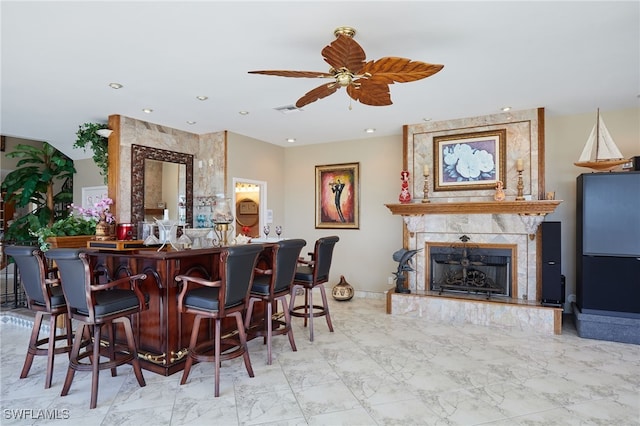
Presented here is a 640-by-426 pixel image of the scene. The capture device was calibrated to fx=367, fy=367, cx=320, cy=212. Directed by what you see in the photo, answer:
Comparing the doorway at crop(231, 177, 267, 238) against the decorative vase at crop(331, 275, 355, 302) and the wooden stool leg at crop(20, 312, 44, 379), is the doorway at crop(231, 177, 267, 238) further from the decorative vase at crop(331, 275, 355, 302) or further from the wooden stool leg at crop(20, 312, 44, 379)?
the wooden stool leg at crop(20, 312, 44, 379)

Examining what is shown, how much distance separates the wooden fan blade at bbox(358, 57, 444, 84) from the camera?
2395 millimetres

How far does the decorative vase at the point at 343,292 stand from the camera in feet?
19.6

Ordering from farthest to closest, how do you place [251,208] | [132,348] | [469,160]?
[251,208], [469,160], [132,348]

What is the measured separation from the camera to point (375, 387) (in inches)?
116

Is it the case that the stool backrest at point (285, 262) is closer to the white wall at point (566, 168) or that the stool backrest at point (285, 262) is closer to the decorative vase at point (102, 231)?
the decorative vase at point (102, 231)

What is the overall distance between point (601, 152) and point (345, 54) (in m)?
3.73

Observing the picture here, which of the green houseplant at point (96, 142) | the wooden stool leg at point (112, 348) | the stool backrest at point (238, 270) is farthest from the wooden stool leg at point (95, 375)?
the green houseplant at point (96, 142)

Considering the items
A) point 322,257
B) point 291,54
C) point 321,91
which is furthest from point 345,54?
point 322,257

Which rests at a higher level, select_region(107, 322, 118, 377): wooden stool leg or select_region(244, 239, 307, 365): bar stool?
select_region(244, 239, 307, 365): bar stool

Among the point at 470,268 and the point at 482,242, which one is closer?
the point at 482,242

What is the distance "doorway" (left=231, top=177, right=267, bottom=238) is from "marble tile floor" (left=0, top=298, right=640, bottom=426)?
10.1 ft

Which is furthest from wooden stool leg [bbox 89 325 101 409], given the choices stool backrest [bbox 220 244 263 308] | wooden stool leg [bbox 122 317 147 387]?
stool backrest [bbox 220 244 263 308]

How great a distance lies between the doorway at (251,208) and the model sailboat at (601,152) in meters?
4.79

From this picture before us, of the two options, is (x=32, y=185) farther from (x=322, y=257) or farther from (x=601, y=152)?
(x=601, y=152)
